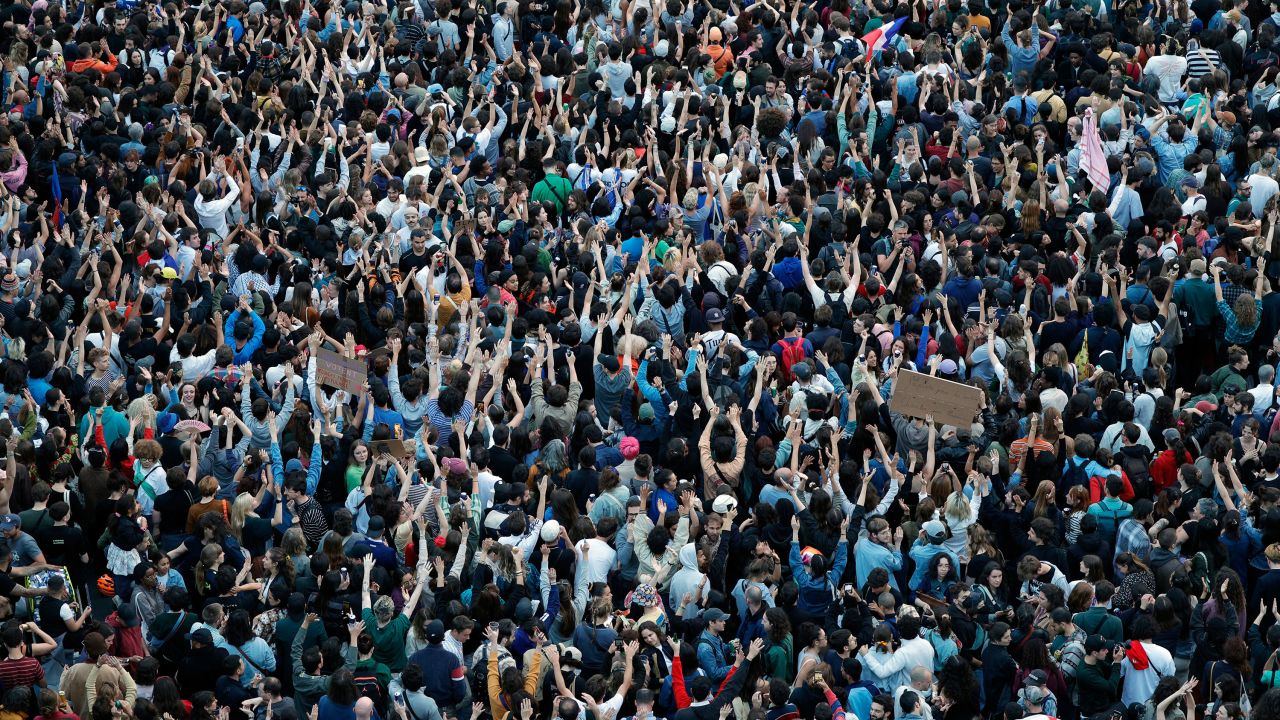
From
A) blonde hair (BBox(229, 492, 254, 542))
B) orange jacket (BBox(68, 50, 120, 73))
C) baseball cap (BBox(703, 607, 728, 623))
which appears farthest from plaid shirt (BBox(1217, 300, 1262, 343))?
orange jacket (BBox(68, 50, 120, 73))

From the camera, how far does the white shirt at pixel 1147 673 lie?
44.8ft

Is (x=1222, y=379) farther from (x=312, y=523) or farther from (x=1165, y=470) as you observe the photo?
(x=312, y=523)

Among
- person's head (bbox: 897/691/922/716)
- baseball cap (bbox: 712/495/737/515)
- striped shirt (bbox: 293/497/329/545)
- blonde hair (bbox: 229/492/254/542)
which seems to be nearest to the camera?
person's head (bbox: 897/691/922/716)

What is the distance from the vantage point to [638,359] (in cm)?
1733

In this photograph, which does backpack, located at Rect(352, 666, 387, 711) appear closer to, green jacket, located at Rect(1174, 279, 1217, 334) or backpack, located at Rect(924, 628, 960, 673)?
backpack, located at Rect(924, 628, 960, 673)

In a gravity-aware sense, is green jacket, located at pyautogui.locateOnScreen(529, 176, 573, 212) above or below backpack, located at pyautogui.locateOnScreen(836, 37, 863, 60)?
below

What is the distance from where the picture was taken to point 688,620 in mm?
14180

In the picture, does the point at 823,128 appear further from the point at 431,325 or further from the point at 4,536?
the point at 4,536

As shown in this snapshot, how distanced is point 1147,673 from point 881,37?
10.7m

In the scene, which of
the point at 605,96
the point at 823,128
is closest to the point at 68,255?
the point at 605,96

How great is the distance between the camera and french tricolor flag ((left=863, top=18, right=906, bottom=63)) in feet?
74.2

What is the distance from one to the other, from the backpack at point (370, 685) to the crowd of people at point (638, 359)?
29 mm

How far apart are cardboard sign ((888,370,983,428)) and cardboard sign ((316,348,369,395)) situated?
434 cm

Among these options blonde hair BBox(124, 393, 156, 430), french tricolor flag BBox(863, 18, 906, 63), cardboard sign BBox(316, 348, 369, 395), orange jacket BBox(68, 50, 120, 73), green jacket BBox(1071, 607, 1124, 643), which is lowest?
green jacket BBox(1071, 607, 1124, 643)
